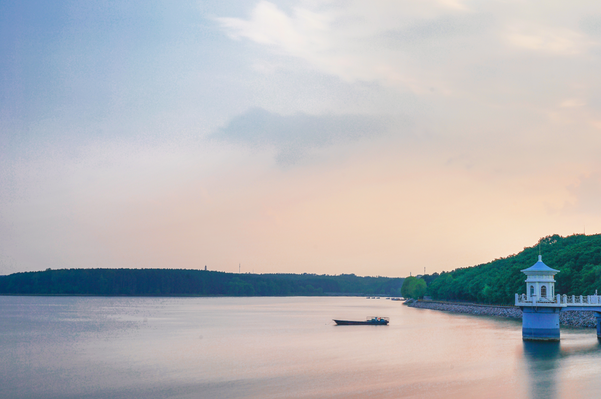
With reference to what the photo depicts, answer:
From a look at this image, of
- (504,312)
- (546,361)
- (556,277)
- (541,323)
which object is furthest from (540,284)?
(504,312)

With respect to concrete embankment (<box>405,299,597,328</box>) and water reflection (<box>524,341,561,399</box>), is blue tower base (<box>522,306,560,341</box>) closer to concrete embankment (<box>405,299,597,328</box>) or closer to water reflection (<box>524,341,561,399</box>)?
water reflection (<box>524,341,561,399</box>)

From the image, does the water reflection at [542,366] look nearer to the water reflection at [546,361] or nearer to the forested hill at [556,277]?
the water reflection at [546,361]

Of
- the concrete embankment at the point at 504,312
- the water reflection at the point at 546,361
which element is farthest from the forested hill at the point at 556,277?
the water reflection at the point at 546,361

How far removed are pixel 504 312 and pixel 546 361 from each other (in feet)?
229

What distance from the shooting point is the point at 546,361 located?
51000mm

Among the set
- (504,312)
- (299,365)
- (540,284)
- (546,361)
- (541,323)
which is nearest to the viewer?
(546,361)

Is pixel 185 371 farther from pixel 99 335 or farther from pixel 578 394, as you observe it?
pixel 99 335

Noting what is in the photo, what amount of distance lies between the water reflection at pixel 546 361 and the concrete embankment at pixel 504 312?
88.6ft

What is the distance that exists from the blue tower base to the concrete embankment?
31066 millimetres

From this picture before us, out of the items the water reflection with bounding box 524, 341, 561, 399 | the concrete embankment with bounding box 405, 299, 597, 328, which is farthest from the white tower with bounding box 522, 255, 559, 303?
the concrete embankment with bounding box 405, 299, 597, 328

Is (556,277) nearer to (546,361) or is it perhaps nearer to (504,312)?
(504,312)

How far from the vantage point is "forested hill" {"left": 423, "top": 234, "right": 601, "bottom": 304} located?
4019 inches

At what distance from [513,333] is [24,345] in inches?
2505

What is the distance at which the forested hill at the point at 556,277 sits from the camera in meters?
102
